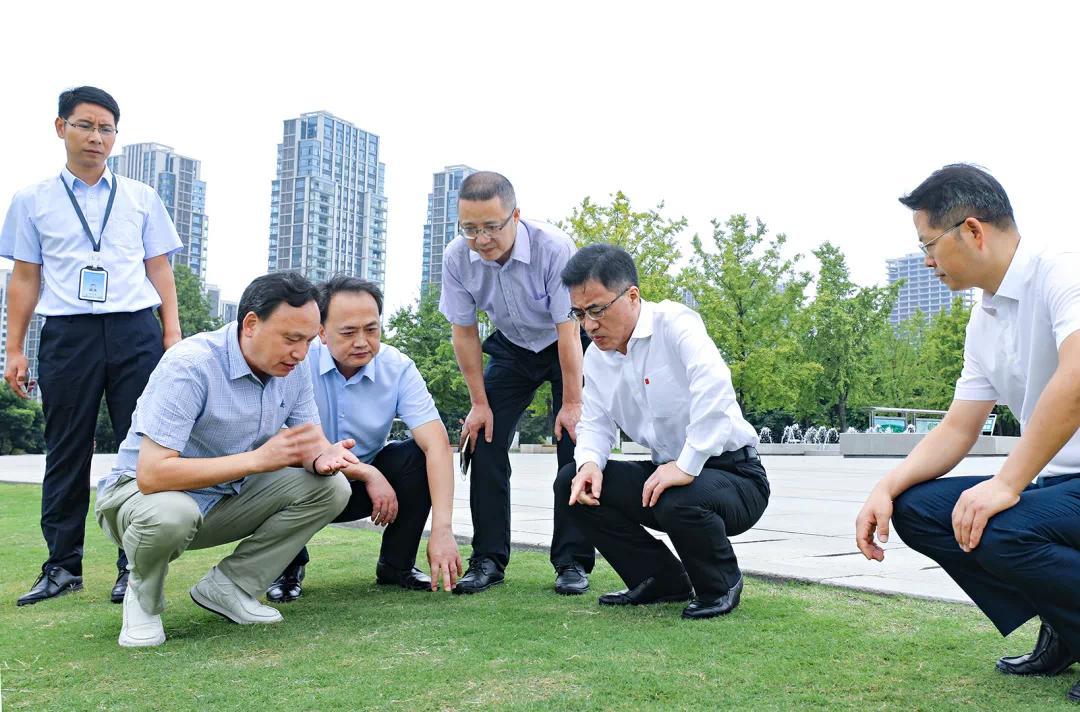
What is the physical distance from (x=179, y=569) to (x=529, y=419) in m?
33.8

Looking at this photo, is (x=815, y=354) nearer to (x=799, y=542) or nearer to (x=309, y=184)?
(x=799, y=542)

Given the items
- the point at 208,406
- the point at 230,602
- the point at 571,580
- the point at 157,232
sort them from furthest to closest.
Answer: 1. the point at 157,232
2. the point at 571,580
3. the point at 230,602
4. the point at 208,406

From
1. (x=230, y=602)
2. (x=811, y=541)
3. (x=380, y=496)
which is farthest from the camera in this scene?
(x=811, y=541)

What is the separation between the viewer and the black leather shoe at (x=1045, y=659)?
2348mm

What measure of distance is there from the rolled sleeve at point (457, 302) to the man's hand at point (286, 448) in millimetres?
1278

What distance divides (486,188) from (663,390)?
3.69 ft

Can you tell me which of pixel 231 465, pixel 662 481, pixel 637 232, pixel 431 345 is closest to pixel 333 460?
pixel 231 465

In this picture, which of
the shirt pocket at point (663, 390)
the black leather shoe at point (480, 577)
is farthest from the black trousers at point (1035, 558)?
the black leather shoe at point (480, 577)

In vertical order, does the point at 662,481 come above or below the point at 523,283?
below

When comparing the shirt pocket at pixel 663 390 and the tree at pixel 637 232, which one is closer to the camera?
the shirt pocket at pixel 663 390

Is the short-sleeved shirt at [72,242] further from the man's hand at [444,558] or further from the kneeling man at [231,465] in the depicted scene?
the man's hand at [444,558]

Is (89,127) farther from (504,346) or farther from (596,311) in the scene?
(596,311)

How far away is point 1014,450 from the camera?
2219 mm

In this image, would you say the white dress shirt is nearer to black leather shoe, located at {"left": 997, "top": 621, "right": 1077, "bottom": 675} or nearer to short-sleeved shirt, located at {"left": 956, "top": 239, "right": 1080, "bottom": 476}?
short-sleeved shirt, located at {"left": 956, "top": 239, "right": 1080, "bottom": 476}
